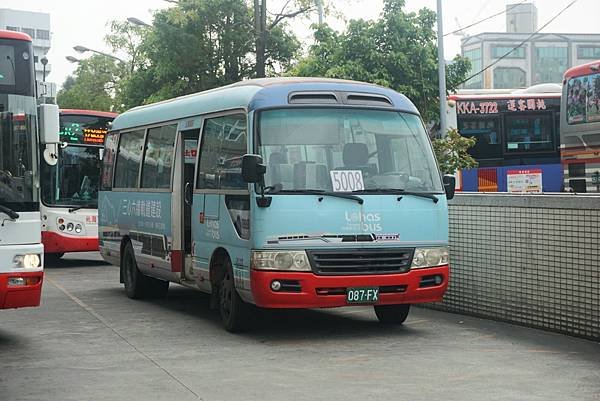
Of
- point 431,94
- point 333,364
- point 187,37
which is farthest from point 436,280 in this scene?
point 187,37

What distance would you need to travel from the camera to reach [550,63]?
12312 centimetres

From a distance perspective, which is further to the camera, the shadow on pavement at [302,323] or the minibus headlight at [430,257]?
the shadow on pavement at [302,323]

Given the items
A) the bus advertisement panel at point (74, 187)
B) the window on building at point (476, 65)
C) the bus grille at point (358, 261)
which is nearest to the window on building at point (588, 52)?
the window on building at point (476, 65)

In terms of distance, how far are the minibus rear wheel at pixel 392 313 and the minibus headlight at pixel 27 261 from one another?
12.2ft

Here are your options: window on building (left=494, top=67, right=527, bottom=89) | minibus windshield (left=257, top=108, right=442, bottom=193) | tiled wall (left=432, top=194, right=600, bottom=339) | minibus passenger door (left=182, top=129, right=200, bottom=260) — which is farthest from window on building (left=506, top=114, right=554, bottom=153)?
window on building (left=494, top=67, right=527, bottom=89)

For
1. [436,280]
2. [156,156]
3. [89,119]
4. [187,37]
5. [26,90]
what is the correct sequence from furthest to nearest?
[187,37]
[89,119]
[156,156]
[436,280]
[26,90]

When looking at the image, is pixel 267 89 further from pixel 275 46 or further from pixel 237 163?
pixel 275 46

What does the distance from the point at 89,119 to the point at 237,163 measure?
11675mm

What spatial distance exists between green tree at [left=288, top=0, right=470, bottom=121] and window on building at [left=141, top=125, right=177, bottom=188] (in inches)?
586

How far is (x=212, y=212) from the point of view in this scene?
1166 centimetres

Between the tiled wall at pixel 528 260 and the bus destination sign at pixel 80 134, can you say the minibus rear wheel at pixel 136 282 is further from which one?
the bus destination sign at pixel 80 134

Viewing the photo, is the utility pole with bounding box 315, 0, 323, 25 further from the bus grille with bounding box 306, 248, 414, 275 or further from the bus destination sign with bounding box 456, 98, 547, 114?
the bus grille with bounding box 306, 248, 414, 275

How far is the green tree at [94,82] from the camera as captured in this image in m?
62.7

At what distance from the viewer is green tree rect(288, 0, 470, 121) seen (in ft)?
95.7
